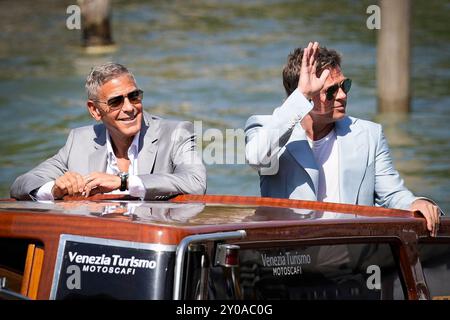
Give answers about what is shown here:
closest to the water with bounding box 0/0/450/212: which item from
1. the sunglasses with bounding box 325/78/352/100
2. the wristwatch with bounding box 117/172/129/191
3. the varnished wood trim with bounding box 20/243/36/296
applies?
the sunglasses with bounding box 325/78/352/100

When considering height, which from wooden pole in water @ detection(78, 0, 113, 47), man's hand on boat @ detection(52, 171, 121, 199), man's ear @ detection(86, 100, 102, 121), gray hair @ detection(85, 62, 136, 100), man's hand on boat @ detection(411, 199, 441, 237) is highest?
wooden pole in water @ detection(78, 0, 113, 47)

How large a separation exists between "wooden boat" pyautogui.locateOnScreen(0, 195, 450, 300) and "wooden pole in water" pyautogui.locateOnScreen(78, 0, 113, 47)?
1101 centimetres

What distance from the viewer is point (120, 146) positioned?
4.93 m

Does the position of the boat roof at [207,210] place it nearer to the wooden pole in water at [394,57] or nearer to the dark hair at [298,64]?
the dark hair at [298,64]

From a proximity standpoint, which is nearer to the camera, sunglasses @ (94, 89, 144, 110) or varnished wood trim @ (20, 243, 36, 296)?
varnished wood trim @ (20, 243, 36, 296)

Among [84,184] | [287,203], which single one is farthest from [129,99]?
[287,203]

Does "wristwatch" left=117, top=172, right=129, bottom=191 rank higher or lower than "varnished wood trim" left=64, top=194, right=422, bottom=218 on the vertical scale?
higher

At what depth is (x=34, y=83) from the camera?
49.3ft

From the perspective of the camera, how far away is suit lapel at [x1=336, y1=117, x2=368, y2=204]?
4.72m

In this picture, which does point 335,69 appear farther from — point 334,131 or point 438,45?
point 438,45

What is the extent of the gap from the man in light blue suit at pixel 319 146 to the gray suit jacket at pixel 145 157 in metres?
0.25

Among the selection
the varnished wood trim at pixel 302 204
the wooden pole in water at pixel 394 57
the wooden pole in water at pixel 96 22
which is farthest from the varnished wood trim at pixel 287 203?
the wooden pole in water at pixel 96 22

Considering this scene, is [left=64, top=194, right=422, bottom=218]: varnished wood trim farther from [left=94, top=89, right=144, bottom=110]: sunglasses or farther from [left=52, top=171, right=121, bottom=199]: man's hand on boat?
[left=94, top=89, right=144, bottom=110]: sunglasses

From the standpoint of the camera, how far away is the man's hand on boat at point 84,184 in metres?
4.32
